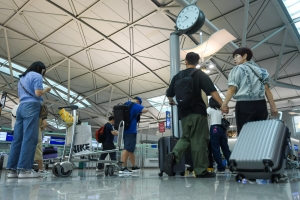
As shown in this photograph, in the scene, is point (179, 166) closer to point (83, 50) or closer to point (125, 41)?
point (125, 41)

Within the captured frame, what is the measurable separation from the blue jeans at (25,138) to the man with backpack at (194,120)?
178 centimetres

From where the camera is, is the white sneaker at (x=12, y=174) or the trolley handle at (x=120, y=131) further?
the trolley handle at (x=120, y=131)

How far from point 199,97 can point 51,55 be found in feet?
54.4

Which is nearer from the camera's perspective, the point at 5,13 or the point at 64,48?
the point at 5,13

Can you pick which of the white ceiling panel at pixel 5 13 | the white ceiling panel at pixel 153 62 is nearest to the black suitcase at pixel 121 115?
the white ceiling panel at pixel 153 62

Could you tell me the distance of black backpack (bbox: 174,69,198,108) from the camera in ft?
10.1

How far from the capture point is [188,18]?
4.88 m

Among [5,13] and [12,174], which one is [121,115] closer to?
[12,174]

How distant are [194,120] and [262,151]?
0.98m

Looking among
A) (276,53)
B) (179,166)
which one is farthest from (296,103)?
(179,166)

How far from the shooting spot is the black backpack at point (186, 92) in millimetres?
3087

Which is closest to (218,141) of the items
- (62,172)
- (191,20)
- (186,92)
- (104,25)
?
(186,92)

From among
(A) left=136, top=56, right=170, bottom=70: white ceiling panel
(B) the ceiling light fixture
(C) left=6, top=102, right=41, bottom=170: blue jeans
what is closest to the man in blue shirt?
(C) left=6, top=102, right=41, bottom=170: blue jeans

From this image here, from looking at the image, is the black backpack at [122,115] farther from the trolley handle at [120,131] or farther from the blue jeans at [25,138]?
the blue jeans at [25,138]
